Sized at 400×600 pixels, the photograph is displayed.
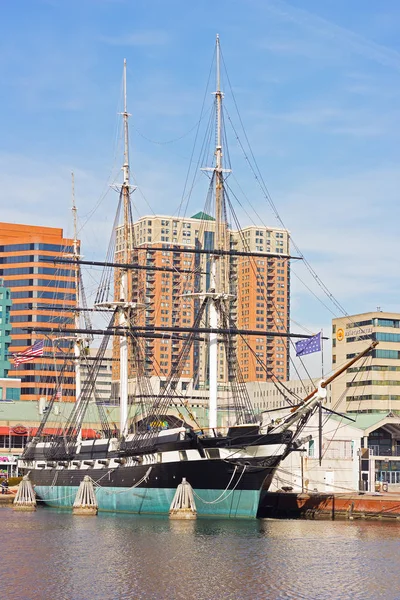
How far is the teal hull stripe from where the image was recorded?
72.2 meters

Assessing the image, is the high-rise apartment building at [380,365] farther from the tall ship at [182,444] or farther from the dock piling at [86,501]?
the dock piling at [86,501]

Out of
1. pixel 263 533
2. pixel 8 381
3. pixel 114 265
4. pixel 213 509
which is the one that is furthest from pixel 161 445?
pixel 8 381

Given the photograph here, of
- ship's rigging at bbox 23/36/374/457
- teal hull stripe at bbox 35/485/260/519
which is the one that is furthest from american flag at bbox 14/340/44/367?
teal hull stripe at bbox 35/485/260/519

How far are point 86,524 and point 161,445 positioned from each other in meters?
7.99

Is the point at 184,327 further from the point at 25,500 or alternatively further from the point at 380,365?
the point at 380,365

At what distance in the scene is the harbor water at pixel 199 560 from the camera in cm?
4294

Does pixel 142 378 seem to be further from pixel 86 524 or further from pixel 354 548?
pixel 354 548

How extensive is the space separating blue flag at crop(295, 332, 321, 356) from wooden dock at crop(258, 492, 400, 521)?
11478 mm

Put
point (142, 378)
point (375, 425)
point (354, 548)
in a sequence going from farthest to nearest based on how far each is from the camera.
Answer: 1. point (375, 425)
2. point (142, 378)
3. point (354, 548)

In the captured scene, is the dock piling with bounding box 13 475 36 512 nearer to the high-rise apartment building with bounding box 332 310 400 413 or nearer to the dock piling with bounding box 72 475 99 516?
the dock piling with bounding box 72 475 99 516

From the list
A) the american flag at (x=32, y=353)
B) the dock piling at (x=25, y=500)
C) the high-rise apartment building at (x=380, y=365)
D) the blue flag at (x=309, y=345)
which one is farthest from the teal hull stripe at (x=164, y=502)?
the high-rise apartment building at (x=380, y=365)

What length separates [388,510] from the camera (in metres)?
74.6

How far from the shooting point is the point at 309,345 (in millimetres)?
84625

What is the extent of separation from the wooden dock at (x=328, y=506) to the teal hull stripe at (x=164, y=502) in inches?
106
